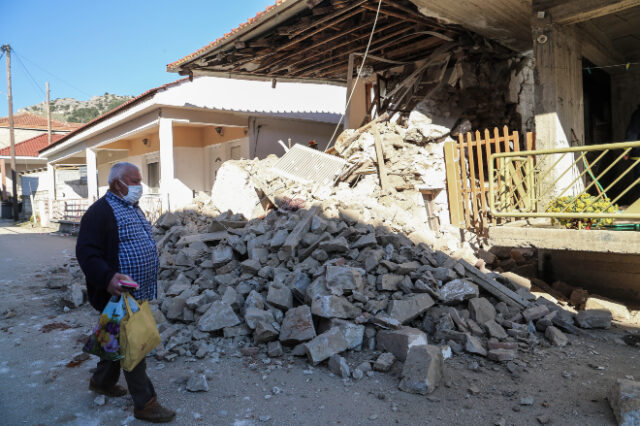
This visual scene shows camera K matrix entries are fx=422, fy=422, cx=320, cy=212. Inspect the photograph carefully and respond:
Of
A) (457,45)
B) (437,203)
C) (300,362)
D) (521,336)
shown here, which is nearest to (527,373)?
(521,336)

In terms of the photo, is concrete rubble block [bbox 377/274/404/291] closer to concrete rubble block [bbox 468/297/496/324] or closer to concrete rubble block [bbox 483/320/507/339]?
concrete rubble block [bbox 468/297/496/324]

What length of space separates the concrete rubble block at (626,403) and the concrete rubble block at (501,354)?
0.90m

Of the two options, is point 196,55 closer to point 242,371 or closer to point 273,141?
point 273,141

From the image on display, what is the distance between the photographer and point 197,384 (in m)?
3.27

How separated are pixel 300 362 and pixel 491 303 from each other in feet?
7.49

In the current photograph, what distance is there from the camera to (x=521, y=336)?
13.5 feet

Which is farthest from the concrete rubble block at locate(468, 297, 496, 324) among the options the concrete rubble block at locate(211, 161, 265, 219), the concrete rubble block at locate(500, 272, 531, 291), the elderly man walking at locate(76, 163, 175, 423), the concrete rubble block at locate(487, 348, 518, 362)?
the concrete rubble block at locate(211, 161, 265, 219)

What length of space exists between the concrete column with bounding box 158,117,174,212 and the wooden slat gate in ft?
23.2

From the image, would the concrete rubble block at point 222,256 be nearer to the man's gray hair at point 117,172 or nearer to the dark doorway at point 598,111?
the man's gray hair at point 117,172

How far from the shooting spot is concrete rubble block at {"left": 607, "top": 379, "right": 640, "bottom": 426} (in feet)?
8.52

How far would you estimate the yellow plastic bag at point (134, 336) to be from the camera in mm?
2580

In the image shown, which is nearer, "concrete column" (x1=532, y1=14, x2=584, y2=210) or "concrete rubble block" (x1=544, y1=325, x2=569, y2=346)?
"concrete rubble block" (x1=544, y1=325, x2=569, y2=346)

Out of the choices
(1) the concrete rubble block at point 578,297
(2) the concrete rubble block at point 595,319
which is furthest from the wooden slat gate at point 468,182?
(2) the concrete rubble block at point 595,319

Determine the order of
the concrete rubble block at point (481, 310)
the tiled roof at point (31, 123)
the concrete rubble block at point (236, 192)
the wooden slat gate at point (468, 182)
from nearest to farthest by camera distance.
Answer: the concrete rubble block at point (481, 310)
the wooden slat gate at point (468, 182)
the concrete rubble block at point (236, 192)
the tiled roof at point (31, 123)
